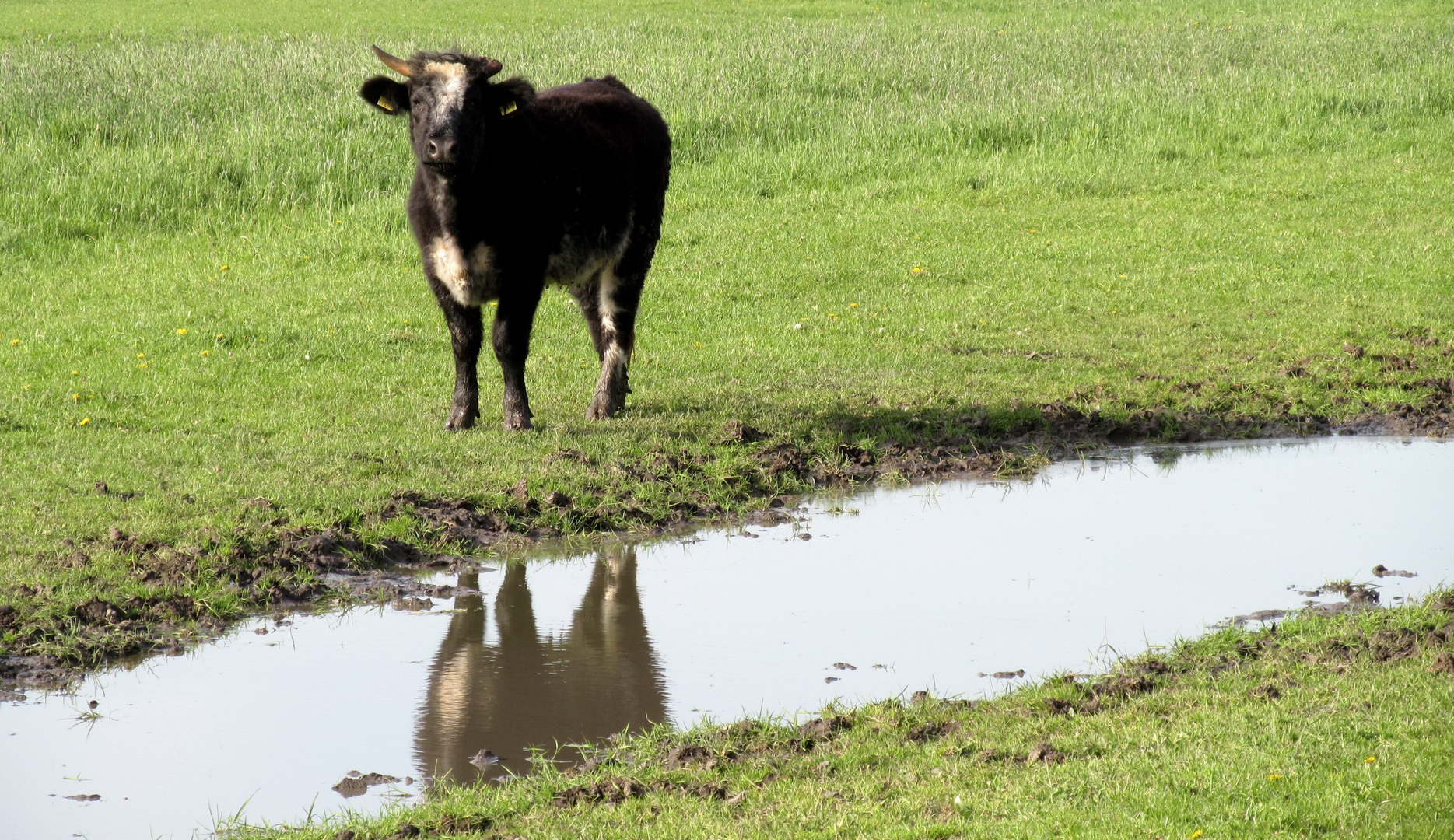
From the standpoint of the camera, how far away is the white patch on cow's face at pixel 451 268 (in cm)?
823

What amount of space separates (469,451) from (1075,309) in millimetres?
6259

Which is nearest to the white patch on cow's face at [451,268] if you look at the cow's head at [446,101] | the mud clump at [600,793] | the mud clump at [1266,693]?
the cow's head at [446,101]

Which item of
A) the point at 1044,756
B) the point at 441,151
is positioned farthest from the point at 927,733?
the point at 441,151

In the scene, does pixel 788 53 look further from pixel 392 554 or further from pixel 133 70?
pixel 392 554

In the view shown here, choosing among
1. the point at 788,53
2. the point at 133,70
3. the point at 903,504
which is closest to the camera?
the point at 903,504

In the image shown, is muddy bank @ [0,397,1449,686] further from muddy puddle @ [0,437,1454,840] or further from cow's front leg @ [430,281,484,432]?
cow's front leg @ [430,281,484,432]

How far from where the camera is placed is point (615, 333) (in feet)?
31.2

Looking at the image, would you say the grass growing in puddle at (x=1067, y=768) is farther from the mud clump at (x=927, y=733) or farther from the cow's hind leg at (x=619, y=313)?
the cow's hind leg at (x=619, y=313)

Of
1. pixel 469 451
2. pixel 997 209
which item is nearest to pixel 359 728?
pixel 469 451

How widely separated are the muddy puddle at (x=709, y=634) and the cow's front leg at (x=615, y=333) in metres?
2.07

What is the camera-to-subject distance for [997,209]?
1569 cm

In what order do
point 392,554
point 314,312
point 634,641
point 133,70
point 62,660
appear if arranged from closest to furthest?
1. point 62,660
2. point 634,641
3. point 392,554
4. point 314,312
5. point 133,70

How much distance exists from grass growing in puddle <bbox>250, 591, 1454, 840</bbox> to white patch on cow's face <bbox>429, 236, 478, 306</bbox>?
4219 mm

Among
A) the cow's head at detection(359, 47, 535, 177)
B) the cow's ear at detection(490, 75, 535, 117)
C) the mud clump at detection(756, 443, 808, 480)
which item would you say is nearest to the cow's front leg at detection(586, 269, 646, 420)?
the mud clump at detection(756, 443, 808, 480)
